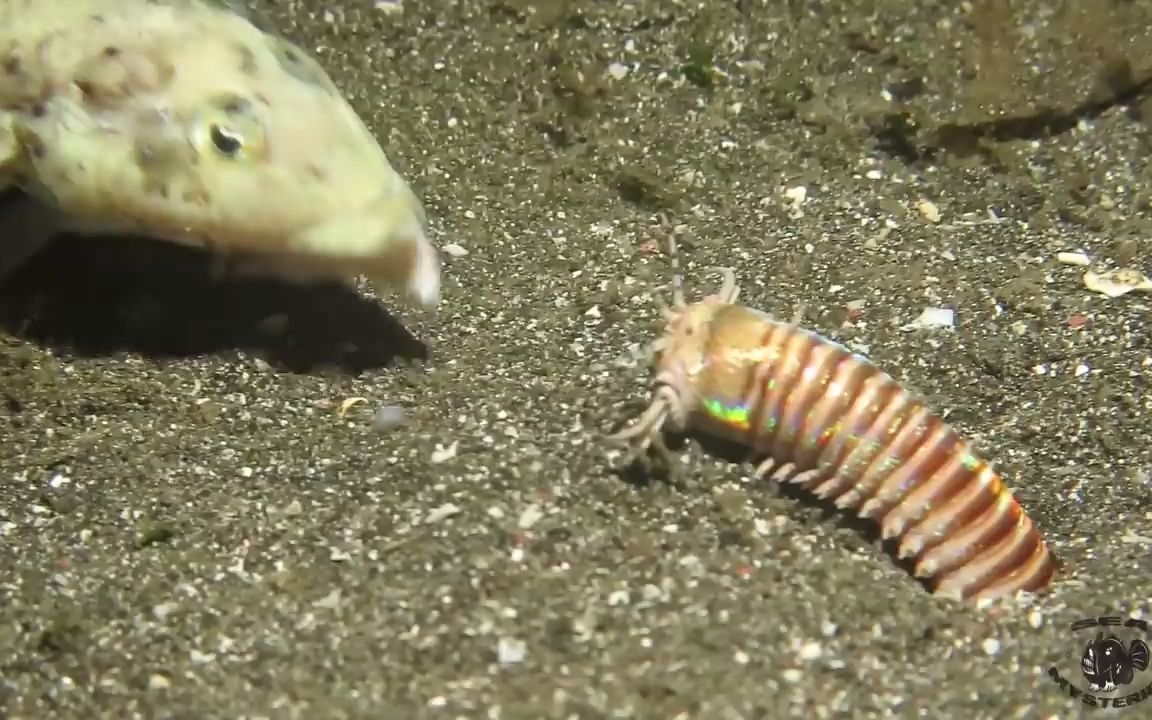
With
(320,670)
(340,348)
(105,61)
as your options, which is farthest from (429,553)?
(105,61)

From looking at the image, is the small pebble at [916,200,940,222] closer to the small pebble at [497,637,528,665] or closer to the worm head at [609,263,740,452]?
the worm head at [609,263,740,452]

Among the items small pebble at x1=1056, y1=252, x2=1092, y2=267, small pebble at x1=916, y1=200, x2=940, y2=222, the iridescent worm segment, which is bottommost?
the iridescent worm segment

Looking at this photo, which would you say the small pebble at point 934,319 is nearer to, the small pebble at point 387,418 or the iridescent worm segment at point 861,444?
the iridescent worm segment at point 861,444

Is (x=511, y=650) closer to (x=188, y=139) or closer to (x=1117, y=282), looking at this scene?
(x=188, y=139)

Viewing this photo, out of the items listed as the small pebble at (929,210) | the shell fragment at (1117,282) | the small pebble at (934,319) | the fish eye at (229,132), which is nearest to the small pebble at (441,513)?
the fish eye at (229,132)

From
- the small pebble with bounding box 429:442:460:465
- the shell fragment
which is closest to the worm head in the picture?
the small pebble with bounding box 429:442:460:465

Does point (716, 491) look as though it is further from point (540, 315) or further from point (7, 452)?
point (7, 452)

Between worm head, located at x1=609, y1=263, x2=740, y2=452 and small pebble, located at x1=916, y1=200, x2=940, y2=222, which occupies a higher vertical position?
small pebble, located at x1=916, y1=200, x2=940, y2=222

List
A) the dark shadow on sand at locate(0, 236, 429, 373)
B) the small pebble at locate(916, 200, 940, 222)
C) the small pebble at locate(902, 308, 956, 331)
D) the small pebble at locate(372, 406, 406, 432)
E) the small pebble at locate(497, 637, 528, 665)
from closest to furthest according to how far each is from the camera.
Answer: the small pebble at locate(497, 637, 528, 665) < the small pebble at locate(372, 406, 406, 432) < the dark shadow on sand at locate(0, 236, 429, 373) < the small pebble at locate(902, 308, 956, 331) < the small pebble at locate(916, 200, 940, 222)
